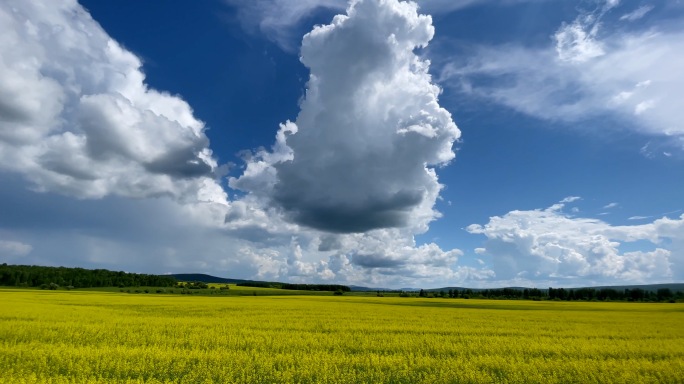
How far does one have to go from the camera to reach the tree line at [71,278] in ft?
397

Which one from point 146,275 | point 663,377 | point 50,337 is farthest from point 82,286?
point 663,377

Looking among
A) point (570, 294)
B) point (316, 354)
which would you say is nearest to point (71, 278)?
point (316, 354)

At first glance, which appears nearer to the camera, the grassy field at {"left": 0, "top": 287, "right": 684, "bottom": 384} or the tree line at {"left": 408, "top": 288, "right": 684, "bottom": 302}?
the grassy field at {"left": 0, "top": 287, "right": 684, "bottom": 384}

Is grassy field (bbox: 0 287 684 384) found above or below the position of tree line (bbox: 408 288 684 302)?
above

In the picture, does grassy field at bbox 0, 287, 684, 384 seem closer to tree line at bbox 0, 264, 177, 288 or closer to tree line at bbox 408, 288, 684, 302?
tree line at bbox 408, 288, 684, 302

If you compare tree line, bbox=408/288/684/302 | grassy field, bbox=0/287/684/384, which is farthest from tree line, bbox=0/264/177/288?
grassy field, bbox=0/287/684/384

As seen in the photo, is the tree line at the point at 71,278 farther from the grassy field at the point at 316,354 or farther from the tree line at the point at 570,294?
the grassy field at the point at 316,354

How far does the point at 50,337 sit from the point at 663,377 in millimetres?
26766

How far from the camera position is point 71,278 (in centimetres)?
12762

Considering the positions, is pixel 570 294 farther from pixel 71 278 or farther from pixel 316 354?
pixel 71 278

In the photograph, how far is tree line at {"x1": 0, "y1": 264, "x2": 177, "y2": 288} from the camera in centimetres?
12100

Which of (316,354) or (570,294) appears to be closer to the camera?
(316,354)

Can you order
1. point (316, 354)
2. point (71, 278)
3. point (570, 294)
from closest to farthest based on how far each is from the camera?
point (316, 354) → point (71, 278) → point (570, 294)

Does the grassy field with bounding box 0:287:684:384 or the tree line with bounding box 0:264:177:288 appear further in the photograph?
the tree line with bounding box 0:264:177:288
